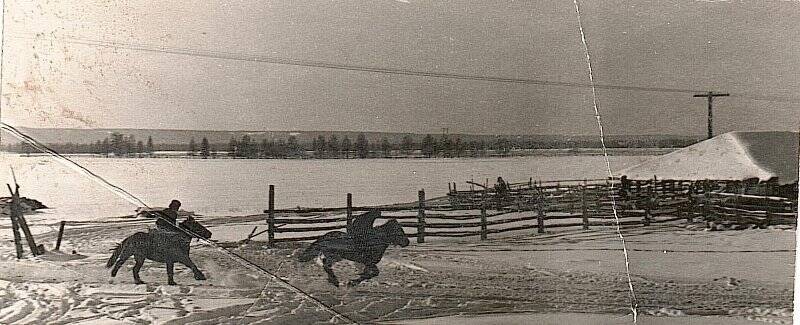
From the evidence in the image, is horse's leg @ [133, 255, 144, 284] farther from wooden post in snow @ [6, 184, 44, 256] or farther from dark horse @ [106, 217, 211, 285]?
wooden post in snow @ [6, 184, 44, 256]

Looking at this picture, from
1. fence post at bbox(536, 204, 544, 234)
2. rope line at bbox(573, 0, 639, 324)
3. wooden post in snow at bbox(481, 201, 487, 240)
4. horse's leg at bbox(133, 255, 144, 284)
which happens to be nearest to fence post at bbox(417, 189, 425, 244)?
wooden post in snow at bbox(481, 201, 487, 240)

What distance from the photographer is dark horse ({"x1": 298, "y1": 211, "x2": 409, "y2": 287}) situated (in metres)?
1.29

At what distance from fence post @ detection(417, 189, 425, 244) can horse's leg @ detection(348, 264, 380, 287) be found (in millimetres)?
100

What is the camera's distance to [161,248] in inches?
49.1

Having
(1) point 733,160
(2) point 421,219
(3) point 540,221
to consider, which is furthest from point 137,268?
(1) point 733,160

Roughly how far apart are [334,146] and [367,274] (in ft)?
0.83

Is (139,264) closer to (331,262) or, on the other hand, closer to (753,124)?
(331,262)

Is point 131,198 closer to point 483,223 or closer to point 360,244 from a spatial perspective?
point 360,244

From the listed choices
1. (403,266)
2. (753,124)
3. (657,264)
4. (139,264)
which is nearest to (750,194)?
(753,124)

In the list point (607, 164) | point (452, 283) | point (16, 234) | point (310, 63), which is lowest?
point (452, 283)

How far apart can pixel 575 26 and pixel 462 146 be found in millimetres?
332

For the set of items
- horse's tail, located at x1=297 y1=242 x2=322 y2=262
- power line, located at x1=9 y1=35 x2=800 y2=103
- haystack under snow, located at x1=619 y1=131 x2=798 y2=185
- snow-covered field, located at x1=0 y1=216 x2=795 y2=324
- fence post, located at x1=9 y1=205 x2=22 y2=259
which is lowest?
snow-covered field, located at x1=0 y1=216 x2=795 y2=324

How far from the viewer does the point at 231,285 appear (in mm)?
1266

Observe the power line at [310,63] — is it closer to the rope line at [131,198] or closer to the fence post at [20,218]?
the rope line at [131,198]
